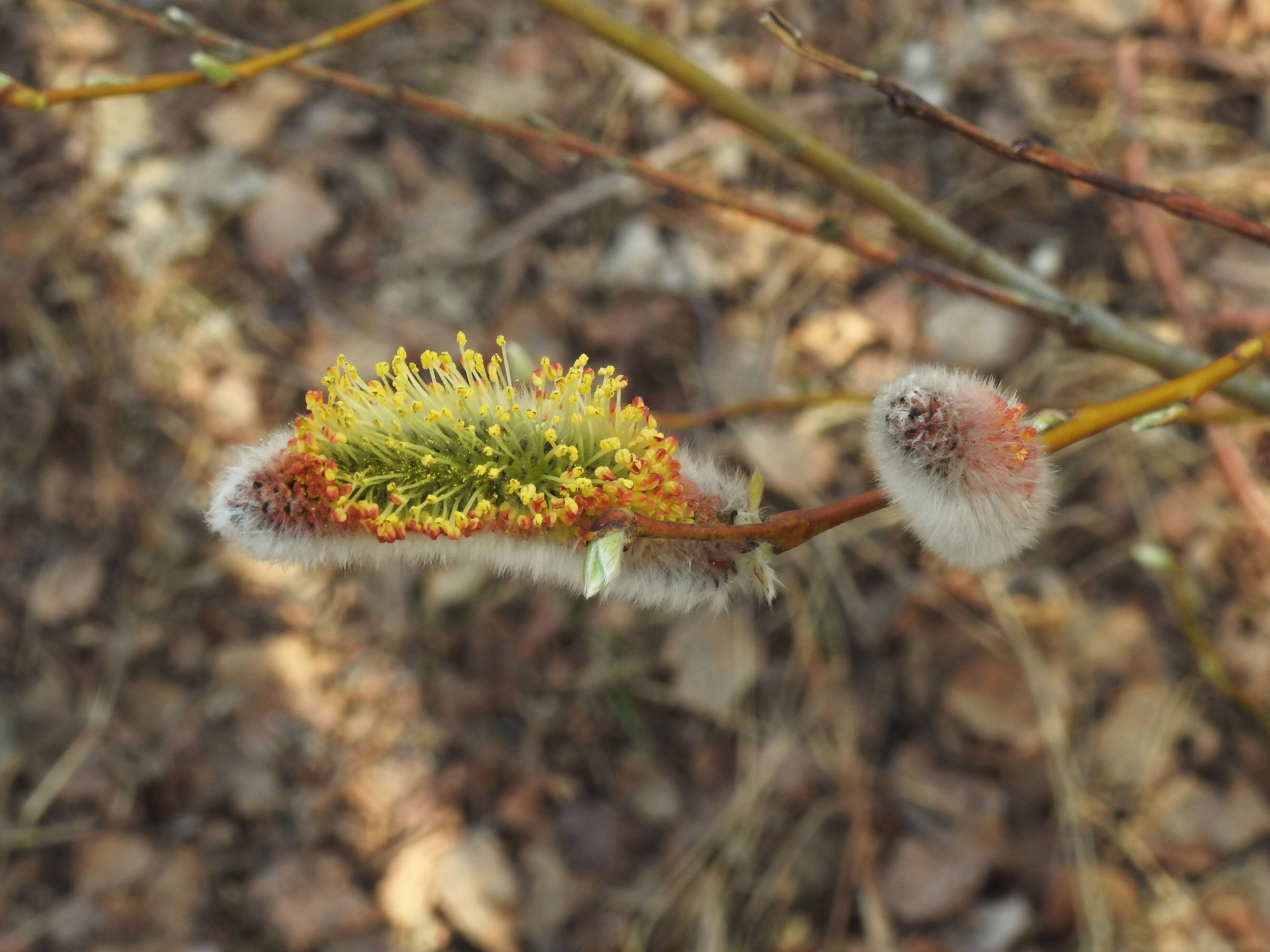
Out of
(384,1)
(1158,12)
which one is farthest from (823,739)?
(384,1)

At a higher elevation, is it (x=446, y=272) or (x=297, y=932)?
(x=446, y=272)

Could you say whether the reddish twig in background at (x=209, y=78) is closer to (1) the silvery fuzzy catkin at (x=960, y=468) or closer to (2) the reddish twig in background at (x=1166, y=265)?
(1) the silvery fuzzy catkin at (x=960, y=468)

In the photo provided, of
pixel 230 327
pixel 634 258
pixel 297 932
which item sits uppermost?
pixel 230 327

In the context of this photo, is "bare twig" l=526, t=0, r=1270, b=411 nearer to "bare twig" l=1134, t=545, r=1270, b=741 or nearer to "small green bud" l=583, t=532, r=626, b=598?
"bare twig" l=1134, t=545, r=1270, b=741

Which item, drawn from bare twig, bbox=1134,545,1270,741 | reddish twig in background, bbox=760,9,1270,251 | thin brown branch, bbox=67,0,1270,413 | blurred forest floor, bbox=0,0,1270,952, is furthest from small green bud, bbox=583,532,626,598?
blurred forest floor, bbox=0,0,1270,952

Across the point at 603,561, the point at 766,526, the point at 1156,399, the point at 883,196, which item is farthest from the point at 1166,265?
the point at 603,561

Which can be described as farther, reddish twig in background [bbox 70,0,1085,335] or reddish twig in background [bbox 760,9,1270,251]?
reddish twig in background [bbox 70,0,1085,335]

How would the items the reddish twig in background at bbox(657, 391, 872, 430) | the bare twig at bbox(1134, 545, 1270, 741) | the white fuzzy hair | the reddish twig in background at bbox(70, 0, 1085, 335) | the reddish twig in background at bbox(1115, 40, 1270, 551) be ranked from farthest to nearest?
the reddish twig in background at bbox(1115, 40, 1270, 551)
the bare twig at bbox(1134, 545, 1270, 741)
the reddish twig in background at bbox(657, 391, 872, 430)
the reddish twig in background at bbox(70, 0, 1085, 335)
the white fuzzy hair

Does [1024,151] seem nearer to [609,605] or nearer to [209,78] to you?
[209,78]

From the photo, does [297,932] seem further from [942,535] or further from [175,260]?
[942,535]
